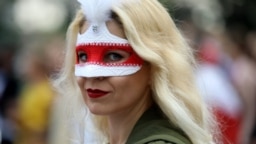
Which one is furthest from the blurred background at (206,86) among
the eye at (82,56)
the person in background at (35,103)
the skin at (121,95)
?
the skin at (121,95)

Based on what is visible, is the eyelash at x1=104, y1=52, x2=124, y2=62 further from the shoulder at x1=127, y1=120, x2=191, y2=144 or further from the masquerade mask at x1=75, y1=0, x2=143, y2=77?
the shoulder at x1=127, y1=120, x2=191, y2=144

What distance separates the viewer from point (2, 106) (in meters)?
10.4

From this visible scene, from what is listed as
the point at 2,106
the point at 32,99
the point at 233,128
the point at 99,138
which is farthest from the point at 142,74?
the point at 2,106

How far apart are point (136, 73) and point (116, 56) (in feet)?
0.46

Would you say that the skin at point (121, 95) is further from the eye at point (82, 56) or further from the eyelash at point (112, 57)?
the eye at point (82, 56)

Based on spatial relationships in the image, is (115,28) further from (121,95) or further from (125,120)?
(125,120)

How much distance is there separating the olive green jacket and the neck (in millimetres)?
27

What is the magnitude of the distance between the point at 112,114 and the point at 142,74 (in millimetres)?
221

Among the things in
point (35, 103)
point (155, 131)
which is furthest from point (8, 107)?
point (155, 131)

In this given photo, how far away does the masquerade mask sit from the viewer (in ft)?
14.0

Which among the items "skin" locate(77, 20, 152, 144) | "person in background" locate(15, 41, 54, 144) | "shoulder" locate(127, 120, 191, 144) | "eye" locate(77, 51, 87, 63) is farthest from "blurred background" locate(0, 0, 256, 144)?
"shoulder" locate(127, 120, 191, 144)

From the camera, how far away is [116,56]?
14.4 ft

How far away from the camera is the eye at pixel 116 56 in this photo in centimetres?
431

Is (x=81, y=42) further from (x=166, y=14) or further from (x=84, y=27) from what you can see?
(x=166, y=14)
